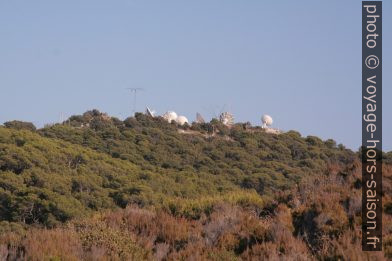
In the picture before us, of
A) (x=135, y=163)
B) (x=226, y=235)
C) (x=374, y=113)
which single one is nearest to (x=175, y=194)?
(x=135, y=163)

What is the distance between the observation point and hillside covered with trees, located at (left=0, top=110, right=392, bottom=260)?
970 cm

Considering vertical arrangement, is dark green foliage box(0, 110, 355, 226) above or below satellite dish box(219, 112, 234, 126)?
below

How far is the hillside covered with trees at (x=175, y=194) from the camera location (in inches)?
382

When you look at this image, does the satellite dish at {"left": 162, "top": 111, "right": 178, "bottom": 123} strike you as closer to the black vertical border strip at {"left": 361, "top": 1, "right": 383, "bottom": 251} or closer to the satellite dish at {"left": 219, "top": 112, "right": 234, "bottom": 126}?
the satellite dish at {"left": 219, "top": 112, "right": 234, "bottom": 126}

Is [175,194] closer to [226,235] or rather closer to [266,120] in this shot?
[226,235]

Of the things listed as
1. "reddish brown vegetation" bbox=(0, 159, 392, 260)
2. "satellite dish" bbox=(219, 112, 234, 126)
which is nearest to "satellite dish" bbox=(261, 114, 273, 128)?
"satellite dish" bbox=(219, 112, 234, 126)

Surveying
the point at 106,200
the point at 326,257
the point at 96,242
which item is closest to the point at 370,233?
the point at 326,257

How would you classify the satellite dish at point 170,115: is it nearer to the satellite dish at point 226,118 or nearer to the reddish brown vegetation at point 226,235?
the satellite dish at point 226,118

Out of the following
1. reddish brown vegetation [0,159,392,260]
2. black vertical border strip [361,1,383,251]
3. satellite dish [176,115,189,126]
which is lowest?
reddish brown vegetation [0,159,392,260]

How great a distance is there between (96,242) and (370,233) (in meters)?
3.90

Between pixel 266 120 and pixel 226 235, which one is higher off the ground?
pixel 266 120

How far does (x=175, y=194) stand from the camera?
29.8 metres

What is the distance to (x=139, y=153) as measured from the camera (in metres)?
41.4

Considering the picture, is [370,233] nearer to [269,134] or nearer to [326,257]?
[326,257]
